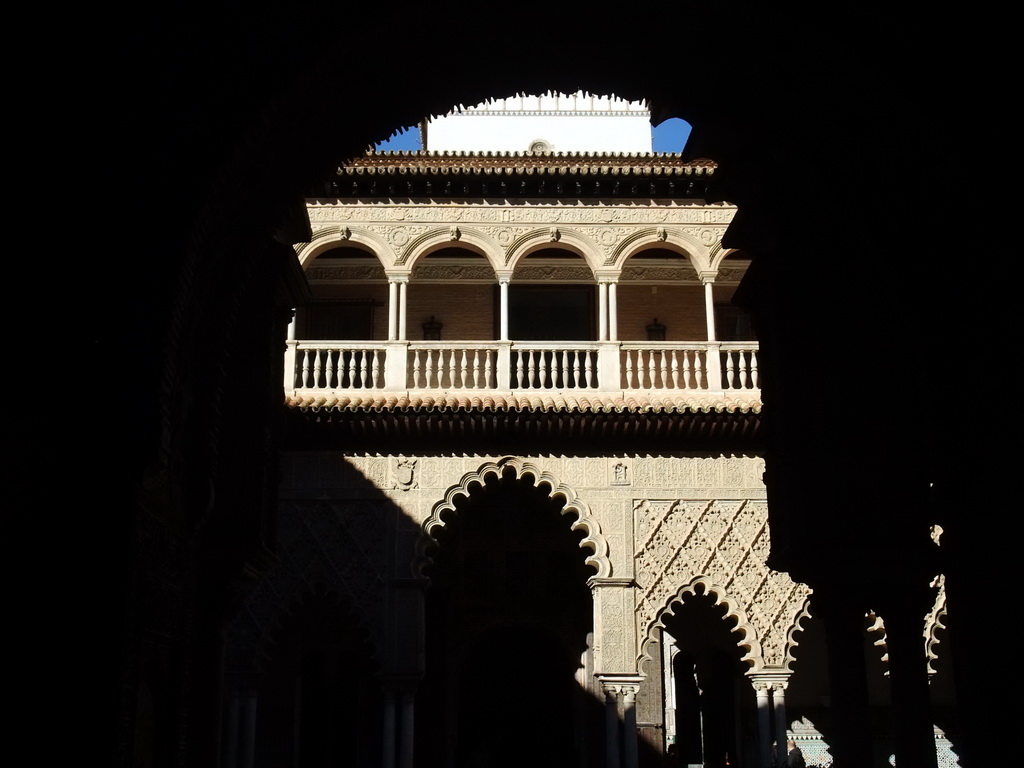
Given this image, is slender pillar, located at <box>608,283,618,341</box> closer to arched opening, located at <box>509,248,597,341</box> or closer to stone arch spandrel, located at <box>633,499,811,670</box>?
arched opening, located at <box>509,248,597,341</box>

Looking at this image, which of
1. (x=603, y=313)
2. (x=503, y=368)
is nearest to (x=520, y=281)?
(x=603, y=313)

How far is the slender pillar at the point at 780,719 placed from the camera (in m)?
12.6

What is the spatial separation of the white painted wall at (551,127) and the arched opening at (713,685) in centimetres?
1111

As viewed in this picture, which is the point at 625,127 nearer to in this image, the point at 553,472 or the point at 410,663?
the point at 553,472

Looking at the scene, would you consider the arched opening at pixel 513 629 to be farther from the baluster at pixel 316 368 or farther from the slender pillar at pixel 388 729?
the baluster at pixel 316 368

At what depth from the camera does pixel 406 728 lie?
486 inches

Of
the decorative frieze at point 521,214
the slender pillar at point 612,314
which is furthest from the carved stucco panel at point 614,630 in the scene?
the decorative frieze at point 521,214

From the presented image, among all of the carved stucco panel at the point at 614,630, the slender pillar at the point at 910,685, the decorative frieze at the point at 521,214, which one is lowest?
the slender pillar at the point at 910,685

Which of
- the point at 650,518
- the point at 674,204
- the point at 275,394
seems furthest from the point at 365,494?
the point at 275,394

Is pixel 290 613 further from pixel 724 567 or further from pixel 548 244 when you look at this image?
pixel 548 244

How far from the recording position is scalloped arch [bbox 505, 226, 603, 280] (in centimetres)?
1395

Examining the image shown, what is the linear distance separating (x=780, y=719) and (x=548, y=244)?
19.6 feet

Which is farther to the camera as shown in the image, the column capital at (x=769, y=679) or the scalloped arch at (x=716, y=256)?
the scalloped arch at (x=716, y=256)

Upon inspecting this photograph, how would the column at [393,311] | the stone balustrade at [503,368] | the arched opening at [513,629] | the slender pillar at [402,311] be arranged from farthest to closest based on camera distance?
the arched opening at [513,629] → the column at [393,311] → the slender pillar at [402,311] → the stone balustrade at [503,368]
